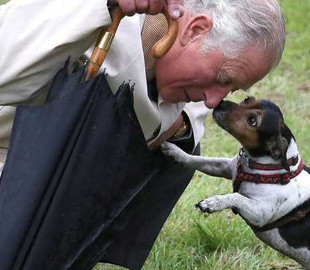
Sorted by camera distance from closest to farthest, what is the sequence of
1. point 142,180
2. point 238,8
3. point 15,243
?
point 15,243, point 238,8, point 142,180

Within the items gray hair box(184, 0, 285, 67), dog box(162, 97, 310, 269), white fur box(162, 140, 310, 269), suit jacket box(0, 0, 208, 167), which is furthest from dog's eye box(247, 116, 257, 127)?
suit jacket box(0, 0, 208, 167)

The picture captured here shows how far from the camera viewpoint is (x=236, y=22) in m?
2.52

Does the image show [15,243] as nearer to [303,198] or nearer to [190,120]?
[190,120]

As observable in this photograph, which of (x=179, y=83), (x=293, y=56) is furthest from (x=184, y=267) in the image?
(x=293, y=56)

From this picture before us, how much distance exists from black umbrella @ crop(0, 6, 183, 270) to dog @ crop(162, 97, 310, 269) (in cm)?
75

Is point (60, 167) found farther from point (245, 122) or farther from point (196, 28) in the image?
point (245, 122)

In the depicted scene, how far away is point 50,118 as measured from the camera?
2244 mm

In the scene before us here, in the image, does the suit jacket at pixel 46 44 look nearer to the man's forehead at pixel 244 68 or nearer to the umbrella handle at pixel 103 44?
the umbrella handle at pixel 103 44

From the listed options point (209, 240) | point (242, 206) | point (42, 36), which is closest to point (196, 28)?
point (42, 36)

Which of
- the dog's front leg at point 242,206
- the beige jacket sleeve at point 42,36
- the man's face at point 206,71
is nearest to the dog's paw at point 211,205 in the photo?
the dog's front leg at point 242,206

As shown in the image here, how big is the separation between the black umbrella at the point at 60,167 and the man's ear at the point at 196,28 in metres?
0.29

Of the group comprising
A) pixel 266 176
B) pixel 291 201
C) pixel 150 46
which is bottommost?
pixel 291 201

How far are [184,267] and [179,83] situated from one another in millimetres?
1080

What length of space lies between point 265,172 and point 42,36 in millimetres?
1246
